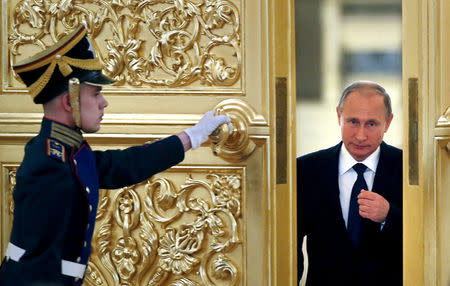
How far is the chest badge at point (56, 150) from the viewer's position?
2.03 metres

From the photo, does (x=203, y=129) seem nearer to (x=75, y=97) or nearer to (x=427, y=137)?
(x=75, y=97)

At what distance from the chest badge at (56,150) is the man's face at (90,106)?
9 centimetres

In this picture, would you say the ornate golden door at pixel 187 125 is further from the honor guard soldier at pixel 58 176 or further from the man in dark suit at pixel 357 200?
the honor guard soldier at pixel 58 176

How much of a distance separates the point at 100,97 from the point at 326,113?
929 millimetres

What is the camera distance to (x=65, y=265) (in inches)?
79.7

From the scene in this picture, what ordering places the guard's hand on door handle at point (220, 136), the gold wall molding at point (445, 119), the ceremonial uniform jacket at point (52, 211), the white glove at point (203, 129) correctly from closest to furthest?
the ceremonial uniform jacket at point (52, 211) < the white glove at point (203, 129) < the guard's hand on door handle at point (220, 136) < the gold wall molding at point (445, 119)

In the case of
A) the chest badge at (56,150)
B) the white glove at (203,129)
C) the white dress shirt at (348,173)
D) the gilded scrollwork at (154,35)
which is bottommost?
the white dress shirt at (348,173)

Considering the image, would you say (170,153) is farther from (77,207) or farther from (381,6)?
(381,6)

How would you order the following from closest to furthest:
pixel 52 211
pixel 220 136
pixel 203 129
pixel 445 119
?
1. pixel 52 211
2. pixel 203 129
3. pixel 220 136
4. pixel 445 119

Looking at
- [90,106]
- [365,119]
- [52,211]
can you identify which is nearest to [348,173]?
[365,119]

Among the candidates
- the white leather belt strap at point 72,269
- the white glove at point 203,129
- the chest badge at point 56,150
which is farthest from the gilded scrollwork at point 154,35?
the white leather belt strap at point 72,269

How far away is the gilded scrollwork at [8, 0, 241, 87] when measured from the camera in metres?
2.72

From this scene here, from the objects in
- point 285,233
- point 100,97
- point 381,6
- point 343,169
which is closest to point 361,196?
point 343,169

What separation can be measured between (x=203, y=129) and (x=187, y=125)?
41cm
